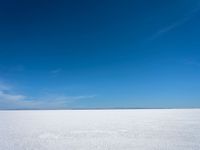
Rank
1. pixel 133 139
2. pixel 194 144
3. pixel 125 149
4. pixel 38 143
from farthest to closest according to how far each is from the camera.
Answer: pixel 133 139, pixel 38 143, pixel 194 144, pixel 125 149

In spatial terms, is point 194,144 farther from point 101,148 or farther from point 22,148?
point 22,148

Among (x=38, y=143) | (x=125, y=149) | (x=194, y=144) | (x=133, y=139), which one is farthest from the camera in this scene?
(x=133, y=139)

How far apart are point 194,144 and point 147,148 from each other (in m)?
1.26

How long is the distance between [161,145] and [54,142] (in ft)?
9.30

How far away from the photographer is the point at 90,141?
217 inches

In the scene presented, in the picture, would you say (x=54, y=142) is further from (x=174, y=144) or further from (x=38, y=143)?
(x=174, y=144)

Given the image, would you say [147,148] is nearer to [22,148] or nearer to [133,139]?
[133,139]

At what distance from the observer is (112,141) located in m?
5.45

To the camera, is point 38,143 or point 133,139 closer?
point 38,143

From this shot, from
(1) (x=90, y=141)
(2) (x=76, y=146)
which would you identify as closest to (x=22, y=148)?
(2) (x=76, y=146)

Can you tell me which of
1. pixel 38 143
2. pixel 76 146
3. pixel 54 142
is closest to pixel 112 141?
pixel 76 146

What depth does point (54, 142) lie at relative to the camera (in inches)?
214

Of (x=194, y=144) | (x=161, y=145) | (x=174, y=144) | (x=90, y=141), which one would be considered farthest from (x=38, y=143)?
(x=194, y=144)

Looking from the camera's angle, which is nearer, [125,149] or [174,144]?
[125,149]
